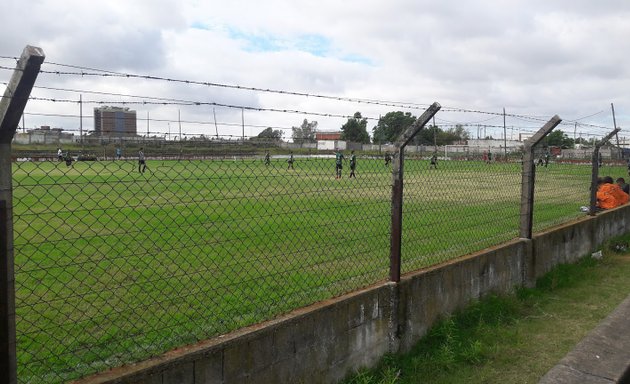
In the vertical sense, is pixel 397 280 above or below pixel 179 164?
below

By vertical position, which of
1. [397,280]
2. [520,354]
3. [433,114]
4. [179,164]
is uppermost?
[433,114]

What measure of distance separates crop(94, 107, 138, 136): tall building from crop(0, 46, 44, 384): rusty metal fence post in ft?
1.54

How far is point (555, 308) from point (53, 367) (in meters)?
5.00

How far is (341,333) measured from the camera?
3.99 meters

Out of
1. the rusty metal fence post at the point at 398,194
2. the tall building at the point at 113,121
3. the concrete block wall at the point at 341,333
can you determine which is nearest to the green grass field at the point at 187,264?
the tall building at the point at 113,121

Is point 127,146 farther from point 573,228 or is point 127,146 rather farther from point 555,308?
point 573,228

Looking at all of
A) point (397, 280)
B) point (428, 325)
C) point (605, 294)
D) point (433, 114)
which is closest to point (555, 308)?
point (605, 294)

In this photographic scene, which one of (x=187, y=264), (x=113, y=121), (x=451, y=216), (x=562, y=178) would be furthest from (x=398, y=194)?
(x=562, y=178)

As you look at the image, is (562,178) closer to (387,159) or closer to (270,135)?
(387,159)

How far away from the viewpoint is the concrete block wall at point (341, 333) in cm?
304

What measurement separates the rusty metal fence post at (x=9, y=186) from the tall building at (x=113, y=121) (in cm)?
47

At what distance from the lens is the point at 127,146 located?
271 cm

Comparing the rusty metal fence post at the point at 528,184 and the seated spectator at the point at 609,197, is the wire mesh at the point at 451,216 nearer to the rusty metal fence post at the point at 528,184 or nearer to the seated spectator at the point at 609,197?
the rusty metal fence post at the point at 528,184

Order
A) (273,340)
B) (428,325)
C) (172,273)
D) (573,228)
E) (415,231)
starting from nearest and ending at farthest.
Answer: (273,340), (428,325), (172,273), (573,228), (415,231)
